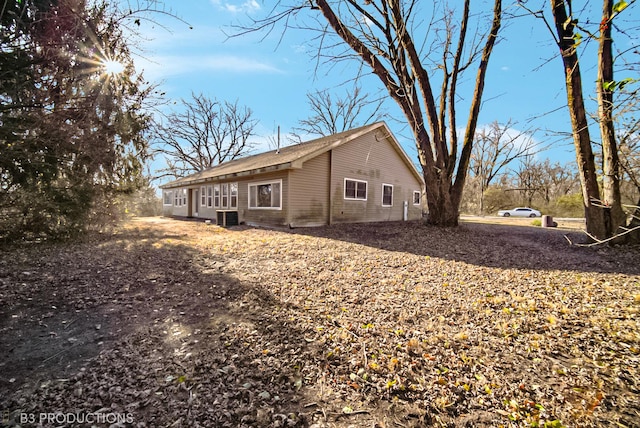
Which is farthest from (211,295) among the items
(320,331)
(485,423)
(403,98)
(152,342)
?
(403,98)

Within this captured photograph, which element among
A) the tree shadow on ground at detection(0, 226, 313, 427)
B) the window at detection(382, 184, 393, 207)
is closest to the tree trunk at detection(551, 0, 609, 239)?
the window at detection(382, 184, 393, 207)

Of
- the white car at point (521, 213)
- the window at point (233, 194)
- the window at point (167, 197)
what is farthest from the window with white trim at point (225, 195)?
the white car at point (521, 213)

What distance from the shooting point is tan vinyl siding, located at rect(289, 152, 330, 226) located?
10.7m

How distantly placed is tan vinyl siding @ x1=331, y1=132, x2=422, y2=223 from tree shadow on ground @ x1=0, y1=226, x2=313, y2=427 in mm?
8306

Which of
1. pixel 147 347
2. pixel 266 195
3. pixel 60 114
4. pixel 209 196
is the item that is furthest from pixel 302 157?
pixel 209 196

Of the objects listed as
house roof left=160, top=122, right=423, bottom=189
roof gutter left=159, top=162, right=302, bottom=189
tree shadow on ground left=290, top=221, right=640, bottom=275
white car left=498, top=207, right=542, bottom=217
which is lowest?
tree shadow on ground left=290, top=221, right=640, bottom=275

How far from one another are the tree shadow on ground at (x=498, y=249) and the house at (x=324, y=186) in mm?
1864

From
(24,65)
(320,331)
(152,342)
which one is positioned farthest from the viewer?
(24,65)

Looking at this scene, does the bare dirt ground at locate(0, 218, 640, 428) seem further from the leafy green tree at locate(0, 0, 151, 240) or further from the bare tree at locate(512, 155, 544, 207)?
the bare tree at locate(512, 155, 544, 207)

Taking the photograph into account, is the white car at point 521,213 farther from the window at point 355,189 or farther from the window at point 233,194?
the window at point 233,194

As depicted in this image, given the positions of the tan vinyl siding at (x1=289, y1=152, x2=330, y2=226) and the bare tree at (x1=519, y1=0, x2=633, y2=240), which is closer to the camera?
the bare tree at (x1=519, y1=0, x2=633, y2=240)

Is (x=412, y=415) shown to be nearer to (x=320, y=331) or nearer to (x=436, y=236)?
(x=320, y=331)

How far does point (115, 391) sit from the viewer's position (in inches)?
80.5

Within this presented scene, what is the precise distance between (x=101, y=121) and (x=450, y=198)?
35.9ft
